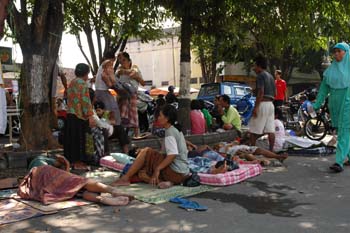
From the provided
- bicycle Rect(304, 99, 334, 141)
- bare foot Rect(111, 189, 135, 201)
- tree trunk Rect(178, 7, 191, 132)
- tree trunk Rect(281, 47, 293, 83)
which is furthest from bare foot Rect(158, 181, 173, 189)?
tree trunk Rect(281, 47, 293, 83)

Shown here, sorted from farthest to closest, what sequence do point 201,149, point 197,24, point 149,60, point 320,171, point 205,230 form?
point 149,60, point 197,24, point 201,149, point 320,171, point 205,230

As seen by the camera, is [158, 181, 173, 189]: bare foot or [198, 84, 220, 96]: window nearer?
[158, 181, 173, 189]: bare foot

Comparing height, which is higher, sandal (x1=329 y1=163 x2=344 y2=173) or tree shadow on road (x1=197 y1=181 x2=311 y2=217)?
sandal (x1=329 y1=163 x2=344 y2=173)

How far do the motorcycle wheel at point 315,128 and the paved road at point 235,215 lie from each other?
213 inches

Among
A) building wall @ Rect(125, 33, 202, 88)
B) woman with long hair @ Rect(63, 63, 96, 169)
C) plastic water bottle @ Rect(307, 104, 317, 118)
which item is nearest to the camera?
woman with long hair @ Rect(63, 63, 96, 169)

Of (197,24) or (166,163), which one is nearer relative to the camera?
(166,163)

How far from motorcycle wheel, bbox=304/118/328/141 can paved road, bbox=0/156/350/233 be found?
5.41 m

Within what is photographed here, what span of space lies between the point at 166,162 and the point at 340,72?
10.3 ft

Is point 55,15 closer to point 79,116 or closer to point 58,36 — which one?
point 58,36

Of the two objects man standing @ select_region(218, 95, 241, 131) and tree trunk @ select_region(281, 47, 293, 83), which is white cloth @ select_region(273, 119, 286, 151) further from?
tree trunk @ select_region(281, 47, 293, 83)

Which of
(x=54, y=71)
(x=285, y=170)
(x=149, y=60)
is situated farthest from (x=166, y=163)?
(x=149, y=60)

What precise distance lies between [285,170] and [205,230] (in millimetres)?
3288

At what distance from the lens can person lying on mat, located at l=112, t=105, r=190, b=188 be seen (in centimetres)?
555

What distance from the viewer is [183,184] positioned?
569cm
